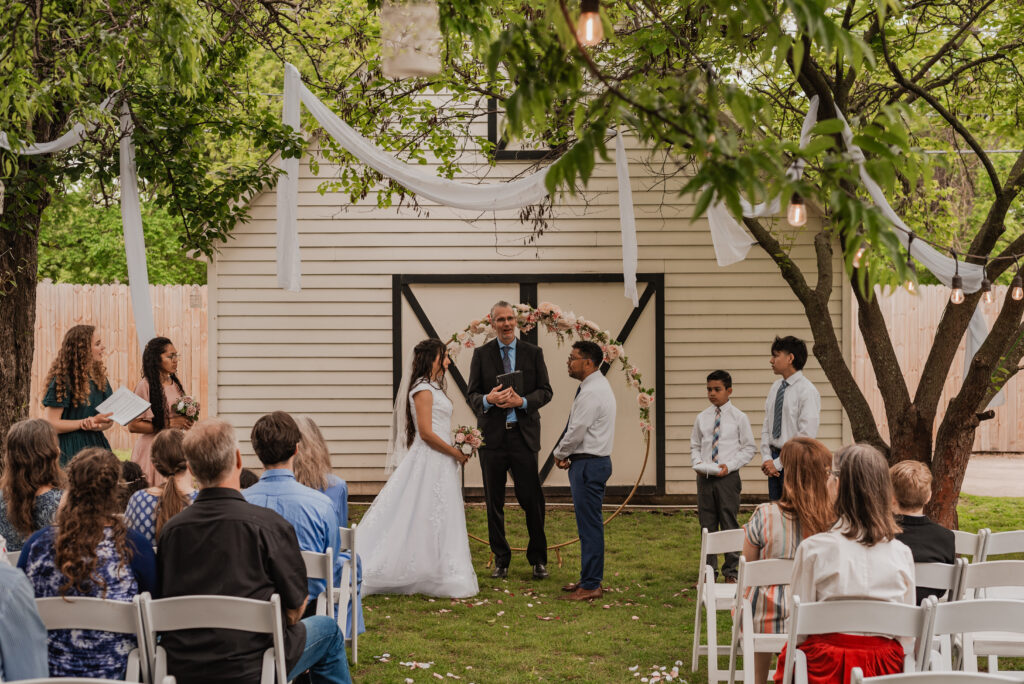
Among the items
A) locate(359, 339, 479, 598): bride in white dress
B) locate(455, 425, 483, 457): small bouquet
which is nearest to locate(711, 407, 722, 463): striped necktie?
locate(455, 425, 483, 457): small bouquet

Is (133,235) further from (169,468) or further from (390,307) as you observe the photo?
(390,307)

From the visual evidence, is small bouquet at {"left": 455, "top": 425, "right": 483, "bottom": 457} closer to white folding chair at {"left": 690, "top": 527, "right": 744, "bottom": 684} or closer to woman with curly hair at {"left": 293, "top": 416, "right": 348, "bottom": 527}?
woman with curly hair at {"left": 293, "top": 416, "right": 348, "bottom": 527}

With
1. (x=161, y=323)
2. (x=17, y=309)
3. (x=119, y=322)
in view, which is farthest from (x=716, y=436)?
(x=119, y=322)

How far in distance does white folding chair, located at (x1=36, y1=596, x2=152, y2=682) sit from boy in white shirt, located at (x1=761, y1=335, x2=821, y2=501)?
16.6ft

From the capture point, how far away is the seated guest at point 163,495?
4.17m

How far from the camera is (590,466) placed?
7.09 meters

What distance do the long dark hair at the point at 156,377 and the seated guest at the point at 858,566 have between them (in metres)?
4.66

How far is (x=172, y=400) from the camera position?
6836 mm

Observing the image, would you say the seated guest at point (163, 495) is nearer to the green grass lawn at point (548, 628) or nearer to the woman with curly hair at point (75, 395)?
the green grass lawn at point (548, 628)

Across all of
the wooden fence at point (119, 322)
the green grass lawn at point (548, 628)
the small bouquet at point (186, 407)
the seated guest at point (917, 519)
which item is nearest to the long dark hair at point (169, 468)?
the green grass lawn at point (548, 628)

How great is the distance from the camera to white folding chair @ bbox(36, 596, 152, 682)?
3.36 m

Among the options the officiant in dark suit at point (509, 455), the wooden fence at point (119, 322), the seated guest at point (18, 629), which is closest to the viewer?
the seated guest at point (18, 629)

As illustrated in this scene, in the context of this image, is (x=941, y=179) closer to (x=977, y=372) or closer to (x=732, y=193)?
(x=977, y=372)

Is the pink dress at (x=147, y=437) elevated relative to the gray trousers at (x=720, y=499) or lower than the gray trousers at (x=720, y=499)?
elevated
